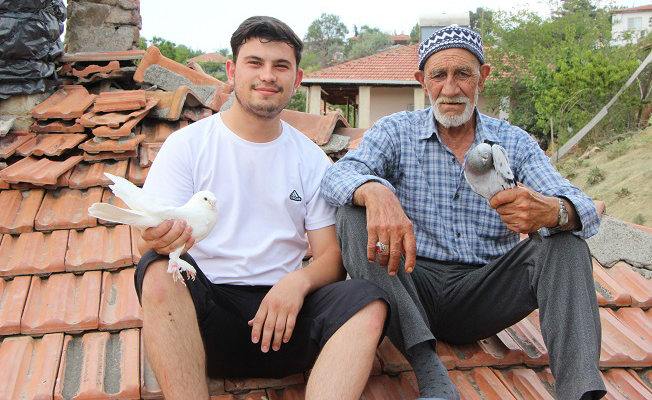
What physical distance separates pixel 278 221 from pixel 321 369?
0.69 meters

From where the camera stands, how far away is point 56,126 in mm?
3400

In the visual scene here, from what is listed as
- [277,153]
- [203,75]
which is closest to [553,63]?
[203,75]

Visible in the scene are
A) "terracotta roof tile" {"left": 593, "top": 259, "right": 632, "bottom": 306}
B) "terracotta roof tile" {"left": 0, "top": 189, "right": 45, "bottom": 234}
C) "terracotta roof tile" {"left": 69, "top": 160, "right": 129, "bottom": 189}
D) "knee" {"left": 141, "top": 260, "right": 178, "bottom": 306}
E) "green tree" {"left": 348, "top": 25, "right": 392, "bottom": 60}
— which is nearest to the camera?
"knee" {"left": 141, "top": 260, "right": 178, "bottom": 306}

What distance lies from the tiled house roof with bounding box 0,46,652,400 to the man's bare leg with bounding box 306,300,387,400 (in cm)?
42

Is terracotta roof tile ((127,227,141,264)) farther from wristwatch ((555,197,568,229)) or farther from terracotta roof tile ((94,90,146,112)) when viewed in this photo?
wristwatch ((555,197,568,229))

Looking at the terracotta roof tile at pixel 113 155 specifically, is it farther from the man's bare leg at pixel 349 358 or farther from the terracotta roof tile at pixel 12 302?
the man's bare leg at pixel 349 358

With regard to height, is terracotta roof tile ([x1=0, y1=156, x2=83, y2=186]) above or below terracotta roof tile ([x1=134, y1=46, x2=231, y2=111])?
below

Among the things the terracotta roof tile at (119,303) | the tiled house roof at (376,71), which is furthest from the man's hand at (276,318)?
the tiled house roof at (376,71)

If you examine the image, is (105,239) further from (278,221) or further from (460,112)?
(460,112)

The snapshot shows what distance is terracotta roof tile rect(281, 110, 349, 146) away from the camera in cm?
370

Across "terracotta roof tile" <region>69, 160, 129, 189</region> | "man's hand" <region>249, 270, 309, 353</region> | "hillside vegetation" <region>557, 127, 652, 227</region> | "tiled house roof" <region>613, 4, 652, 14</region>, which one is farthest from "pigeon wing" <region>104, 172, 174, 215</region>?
"tiled house roof" <region>613, 4, 652, 14</region>

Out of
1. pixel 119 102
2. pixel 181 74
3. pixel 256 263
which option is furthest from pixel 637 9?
pixel 256 263

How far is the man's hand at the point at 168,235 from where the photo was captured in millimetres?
1811

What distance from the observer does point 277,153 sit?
7.73 feet
